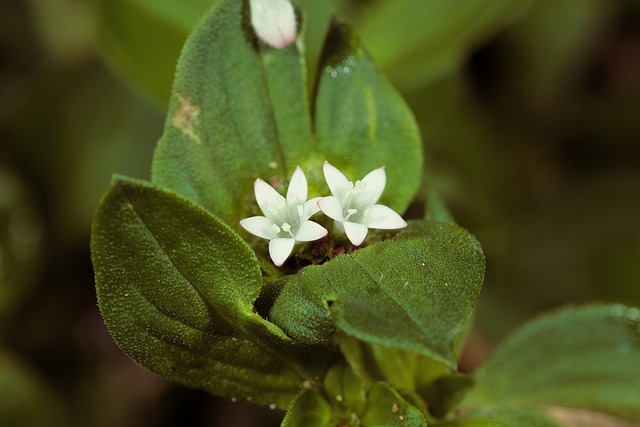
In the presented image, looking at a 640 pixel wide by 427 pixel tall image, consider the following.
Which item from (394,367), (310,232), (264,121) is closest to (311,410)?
(394,367)

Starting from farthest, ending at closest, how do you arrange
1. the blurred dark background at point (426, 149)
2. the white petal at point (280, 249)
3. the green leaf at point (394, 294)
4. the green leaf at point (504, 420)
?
the blurred dark background at point (426, 149) < the green leaf at point (504, 420) < the white petal at point (280, 249) < the green leaf at point (394, 294)

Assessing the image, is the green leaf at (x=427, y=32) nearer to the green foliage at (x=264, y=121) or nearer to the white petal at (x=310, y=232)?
the green foliage at (x=264, y=121)

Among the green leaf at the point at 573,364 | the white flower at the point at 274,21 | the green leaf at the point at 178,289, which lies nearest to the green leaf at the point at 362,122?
the white flower at the point at 274,21

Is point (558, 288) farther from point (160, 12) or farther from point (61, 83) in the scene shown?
point (61, 83)

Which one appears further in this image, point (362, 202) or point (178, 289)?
point (362, 202)

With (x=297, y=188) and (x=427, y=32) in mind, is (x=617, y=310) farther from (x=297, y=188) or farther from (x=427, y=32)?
(x=427, y=32)

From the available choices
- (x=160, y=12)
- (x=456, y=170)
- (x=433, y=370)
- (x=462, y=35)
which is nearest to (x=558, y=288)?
(x=456, y=170)
